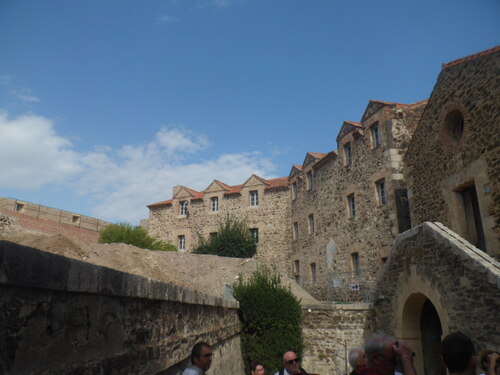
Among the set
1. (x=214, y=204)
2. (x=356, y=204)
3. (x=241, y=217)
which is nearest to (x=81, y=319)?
(x=356, y=204)

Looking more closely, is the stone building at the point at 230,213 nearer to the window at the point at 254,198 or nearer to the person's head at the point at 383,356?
the window at the point at 254,198

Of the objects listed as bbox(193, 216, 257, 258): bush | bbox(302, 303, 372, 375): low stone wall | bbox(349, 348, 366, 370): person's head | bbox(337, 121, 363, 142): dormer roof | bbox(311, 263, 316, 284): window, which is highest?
bbox(337, 121, 363, 142): dormer roof

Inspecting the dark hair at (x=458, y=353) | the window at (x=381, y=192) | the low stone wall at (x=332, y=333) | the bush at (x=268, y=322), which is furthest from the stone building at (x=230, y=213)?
the dark hair at (x=458, y=353)

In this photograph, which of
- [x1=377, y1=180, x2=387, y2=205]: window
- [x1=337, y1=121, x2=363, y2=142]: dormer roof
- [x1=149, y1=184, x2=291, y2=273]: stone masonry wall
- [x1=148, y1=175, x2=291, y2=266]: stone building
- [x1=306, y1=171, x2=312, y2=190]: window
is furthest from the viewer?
[x1=148, y1=175, x2=291, y2=266]: stone building

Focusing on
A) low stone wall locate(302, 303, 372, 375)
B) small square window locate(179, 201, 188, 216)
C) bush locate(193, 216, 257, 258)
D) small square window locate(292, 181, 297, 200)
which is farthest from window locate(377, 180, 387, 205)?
small square window locate(179, 201, 188, 216)

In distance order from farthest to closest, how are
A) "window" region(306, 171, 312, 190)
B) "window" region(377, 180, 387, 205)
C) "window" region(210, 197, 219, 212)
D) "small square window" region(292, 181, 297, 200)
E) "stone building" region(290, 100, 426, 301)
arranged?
"window" region(210, 197, 219, 212) < "small square window" region(292, 181, 297, 200) < "window" region(306, 171, 312, 190) < "window" region(377, 180, 387, 205) < "stone building" region(290, 100, 426, 301)

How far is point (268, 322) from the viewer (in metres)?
11.7

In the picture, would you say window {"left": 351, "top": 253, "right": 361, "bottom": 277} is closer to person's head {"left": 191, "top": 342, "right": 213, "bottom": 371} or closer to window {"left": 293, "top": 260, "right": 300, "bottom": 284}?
window {"left": 293, "top": 260, "right": 300, "bottom": 284}

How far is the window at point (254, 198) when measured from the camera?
28.1 meters

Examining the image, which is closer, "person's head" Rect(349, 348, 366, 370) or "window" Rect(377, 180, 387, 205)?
"person's head" Rect(349, 348, 366, 370)

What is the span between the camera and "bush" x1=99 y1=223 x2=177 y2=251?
24.6 m

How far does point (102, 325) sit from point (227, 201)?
25.8 m

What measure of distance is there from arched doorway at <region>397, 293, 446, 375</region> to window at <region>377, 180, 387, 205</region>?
6.58m

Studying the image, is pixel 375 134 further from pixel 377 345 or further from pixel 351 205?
pixel 377 345
